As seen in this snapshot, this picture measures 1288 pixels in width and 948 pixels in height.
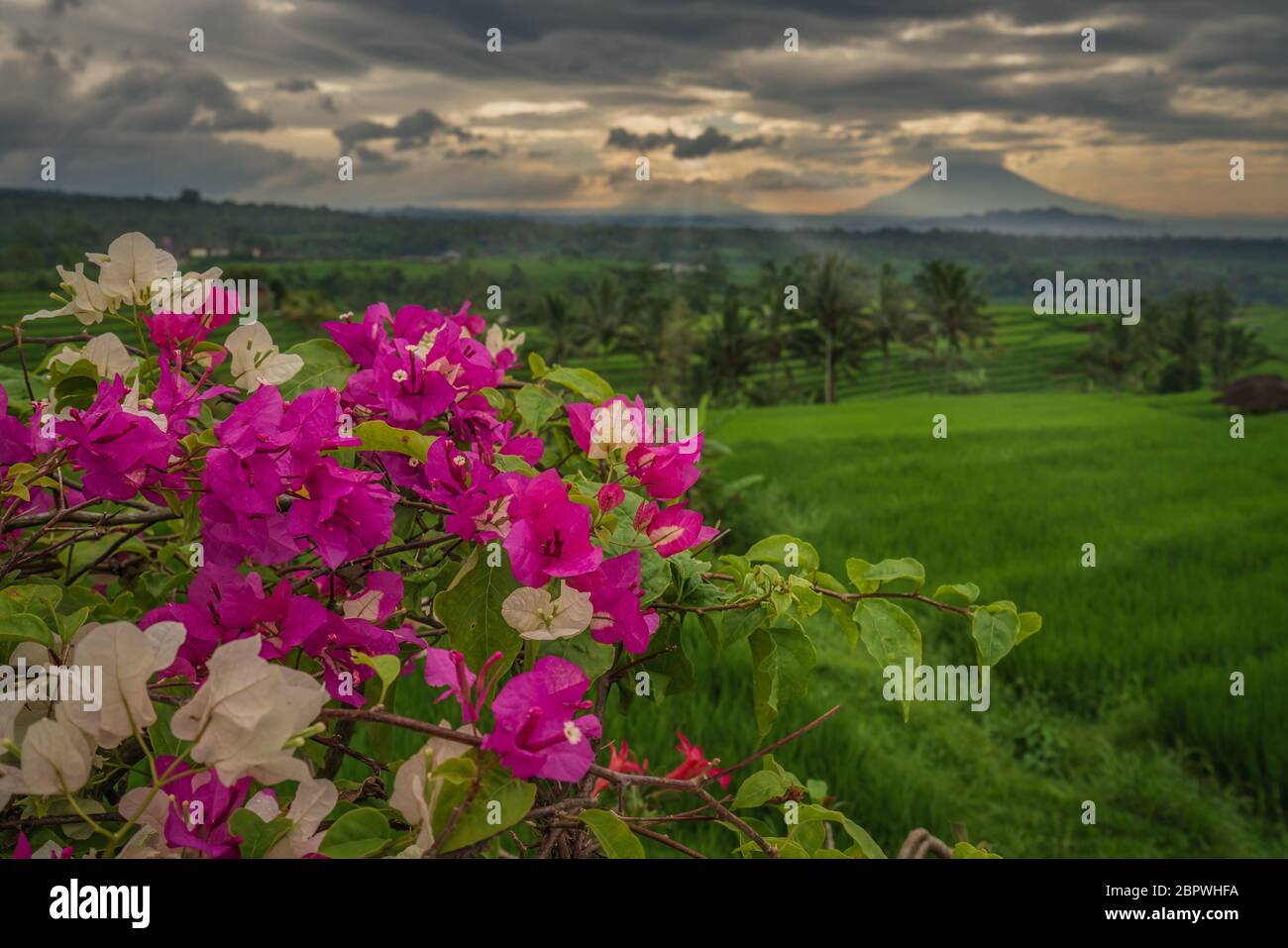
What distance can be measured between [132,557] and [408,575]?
0.57 m

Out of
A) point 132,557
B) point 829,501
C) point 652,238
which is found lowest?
point 829,501

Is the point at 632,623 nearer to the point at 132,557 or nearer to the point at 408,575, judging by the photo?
the point at 408,575

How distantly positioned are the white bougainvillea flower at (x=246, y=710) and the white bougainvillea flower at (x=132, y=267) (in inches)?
21.5

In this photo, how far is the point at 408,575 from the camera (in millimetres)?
1051

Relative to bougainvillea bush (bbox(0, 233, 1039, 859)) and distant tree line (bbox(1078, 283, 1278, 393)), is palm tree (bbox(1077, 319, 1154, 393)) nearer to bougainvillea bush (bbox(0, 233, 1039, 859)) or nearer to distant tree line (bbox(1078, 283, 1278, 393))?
distant tree line (bbox(1078, 283, 1278, 393))

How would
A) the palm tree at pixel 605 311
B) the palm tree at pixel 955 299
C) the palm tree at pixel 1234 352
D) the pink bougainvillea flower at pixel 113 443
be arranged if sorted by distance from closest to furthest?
the pink bougainvillea flower at pixel 113 443
the palm tree at pixel 1234 352
the palm tree at pixel 605 311
the palm tree at pixel 955 299

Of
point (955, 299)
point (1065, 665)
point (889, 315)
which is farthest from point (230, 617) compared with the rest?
point (889, 315)

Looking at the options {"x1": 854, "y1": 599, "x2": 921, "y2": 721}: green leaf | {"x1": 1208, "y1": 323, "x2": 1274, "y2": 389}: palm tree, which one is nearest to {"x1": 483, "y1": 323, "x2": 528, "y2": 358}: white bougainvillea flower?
{"x1": 854, "y1": 599, "x2": 921, "y2": 721}: green leaf

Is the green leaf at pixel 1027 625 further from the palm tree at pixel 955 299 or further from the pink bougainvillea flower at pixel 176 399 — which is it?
the palm tree at pixel 955 299

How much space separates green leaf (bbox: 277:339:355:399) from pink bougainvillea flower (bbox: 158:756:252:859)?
0.48 m

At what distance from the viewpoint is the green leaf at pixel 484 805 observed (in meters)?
0.64

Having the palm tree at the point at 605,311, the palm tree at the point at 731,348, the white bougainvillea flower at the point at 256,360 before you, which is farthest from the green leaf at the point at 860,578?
the palm tree at the point at 731,348

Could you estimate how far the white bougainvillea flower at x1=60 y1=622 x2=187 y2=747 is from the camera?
61 centimetres
